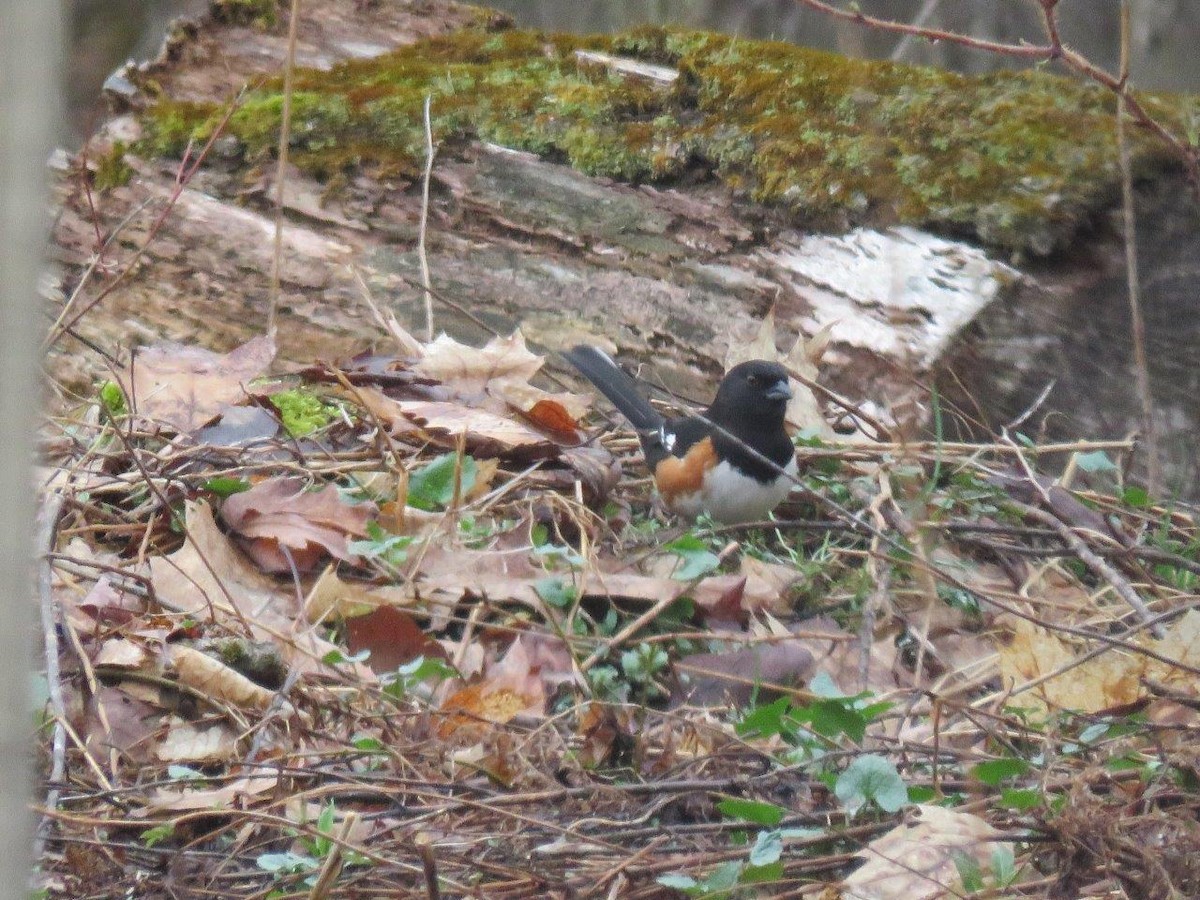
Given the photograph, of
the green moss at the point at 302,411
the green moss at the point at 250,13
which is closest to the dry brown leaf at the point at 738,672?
the green moss at the point at 302,411

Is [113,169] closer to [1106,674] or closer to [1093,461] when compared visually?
[1093,461]

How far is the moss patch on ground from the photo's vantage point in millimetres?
3764

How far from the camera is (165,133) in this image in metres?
4.36

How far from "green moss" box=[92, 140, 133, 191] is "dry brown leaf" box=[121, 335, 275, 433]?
2.98 feet

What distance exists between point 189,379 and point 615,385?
1177mm

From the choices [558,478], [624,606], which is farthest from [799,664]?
[558,478]

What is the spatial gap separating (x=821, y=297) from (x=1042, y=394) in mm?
677

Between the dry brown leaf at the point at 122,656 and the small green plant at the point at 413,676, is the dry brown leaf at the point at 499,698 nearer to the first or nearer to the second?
the small green plant at the point at 413,676

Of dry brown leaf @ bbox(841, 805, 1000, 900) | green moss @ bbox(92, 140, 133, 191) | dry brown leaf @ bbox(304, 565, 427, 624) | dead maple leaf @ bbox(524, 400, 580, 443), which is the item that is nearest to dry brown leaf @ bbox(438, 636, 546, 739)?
dry brown leaf @ bbox(304, 565, 427, 624)

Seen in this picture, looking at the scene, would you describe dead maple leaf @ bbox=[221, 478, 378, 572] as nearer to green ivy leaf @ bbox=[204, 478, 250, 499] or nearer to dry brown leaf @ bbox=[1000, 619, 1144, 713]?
green ivy leaf @ bbox=[204, 478, 250, 499]

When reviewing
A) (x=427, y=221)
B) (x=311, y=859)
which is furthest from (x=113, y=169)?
(x=311, y=859)

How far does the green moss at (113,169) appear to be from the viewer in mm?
4301

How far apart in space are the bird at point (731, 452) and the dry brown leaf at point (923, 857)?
1.62 metres

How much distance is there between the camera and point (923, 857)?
1683 mm
